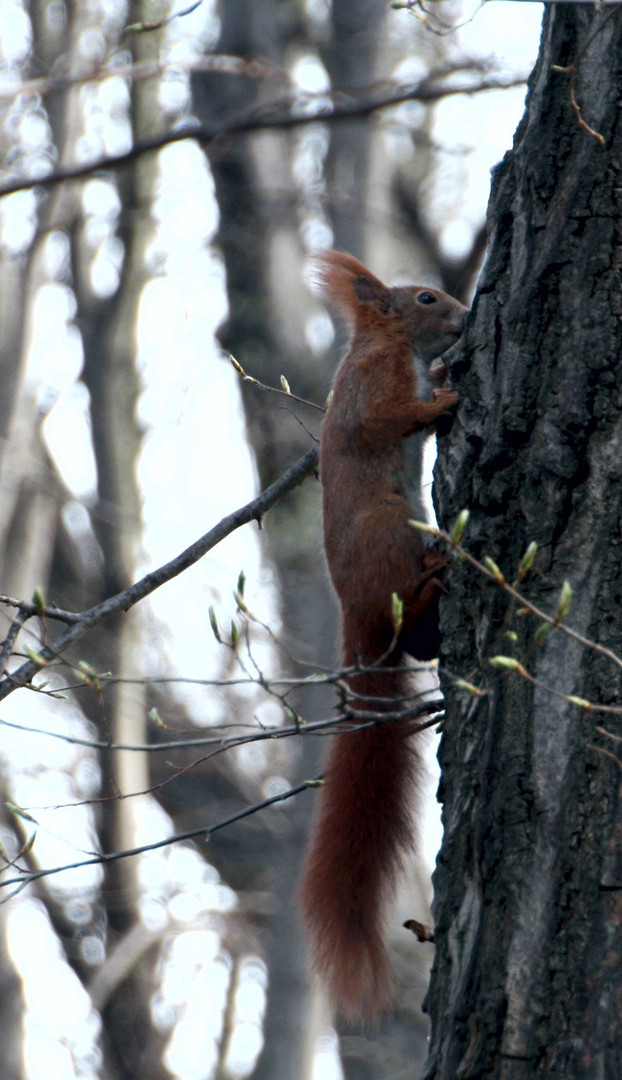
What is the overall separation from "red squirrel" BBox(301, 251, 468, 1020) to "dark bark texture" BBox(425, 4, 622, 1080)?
11.7 inches

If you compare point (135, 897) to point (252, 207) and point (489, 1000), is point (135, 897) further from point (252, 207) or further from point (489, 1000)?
point (489, 1000)

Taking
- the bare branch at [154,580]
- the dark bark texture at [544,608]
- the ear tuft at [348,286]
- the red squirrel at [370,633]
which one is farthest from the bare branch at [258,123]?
the dark bark texture at [544,608]

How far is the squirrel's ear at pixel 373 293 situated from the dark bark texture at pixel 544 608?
120 centimetres

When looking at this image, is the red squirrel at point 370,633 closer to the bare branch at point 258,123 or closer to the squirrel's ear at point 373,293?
the squirrel's ear at point 373,293

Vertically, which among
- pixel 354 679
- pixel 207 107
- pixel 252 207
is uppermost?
pixel 207 107

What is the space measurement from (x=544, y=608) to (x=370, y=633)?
2.75 ft

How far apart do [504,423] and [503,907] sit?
30.7 inches

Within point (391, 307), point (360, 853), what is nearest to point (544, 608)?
point (360, 853)

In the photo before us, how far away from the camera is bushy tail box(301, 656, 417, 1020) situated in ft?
7.41

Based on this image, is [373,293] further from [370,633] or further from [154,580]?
[154,580]

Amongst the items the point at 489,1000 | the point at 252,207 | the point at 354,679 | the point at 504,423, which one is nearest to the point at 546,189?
the point at 504,423

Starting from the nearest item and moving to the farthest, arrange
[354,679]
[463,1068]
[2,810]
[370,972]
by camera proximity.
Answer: [463,1068]
[370,972]
[354,679]
[2,810]

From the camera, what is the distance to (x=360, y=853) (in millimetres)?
2381

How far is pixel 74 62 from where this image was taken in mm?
7445
